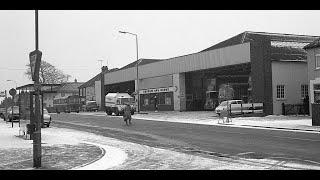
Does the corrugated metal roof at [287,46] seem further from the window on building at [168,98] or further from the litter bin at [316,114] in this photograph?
the litter bin at [316,114]

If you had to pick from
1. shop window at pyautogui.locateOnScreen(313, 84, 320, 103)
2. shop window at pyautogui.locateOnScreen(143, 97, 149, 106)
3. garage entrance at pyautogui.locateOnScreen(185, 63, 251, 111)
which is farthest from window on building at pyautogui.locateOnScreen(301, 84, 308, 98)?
shop window at pyautogui.locateOnScreen(143, 97, 149, 106)

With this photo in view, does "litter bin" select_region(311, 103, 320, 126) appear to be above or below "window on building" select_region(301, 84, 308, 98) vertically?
below

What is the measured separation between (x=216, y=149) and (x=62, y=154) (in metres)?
5.51

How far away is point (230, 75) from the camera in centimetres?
6034

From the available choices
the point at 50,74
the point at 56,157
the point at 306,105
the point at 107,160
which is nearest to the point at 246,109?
the point at 306,105

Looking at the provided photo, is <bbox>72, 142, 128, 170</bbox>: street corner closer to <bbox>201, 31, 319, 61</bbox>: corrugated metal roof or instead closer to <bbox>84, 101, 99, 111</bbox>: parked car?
<bbox>201, 31, 319, 61</bbox>: corrugated metal roof

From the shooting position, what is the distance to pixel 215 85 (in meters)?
60.3

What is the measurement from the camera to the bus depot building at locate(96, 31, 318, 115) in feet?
145

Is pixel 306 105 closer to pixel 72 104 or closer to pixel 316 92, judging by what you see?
pixel 316 92
